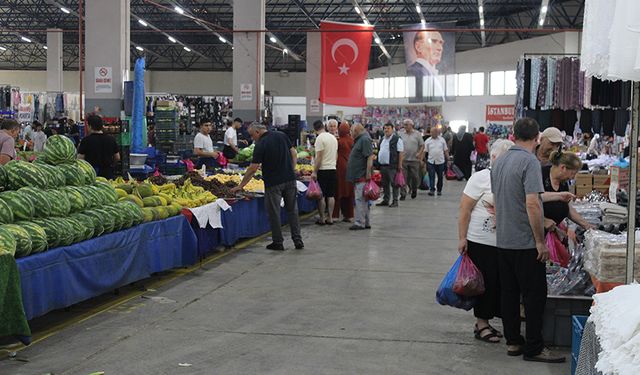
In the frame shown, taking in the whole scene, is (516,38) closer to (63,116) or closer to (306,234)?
(63,116)

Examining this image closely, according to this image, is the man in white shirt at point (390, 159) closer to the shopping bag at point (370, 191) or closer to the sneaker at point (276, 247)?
the shopping bag at point (370, 191)

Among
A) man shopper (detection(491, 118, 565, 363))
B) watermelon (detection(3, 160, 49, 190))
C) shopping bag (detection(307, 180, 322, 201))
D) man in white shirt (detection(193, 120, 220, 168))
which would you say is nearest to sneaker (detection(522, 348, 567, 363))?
man shopper (detection(491, 118, 565, 363))

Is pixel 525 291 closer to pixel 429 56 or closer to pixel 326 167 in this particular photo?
pixel 326 167

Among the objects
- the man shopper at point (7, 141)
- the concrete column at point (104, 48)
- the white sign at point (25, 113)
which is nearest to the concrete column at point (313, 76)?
the white sign at point (25, 113)

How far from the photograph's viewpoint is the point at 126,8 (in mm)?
17078

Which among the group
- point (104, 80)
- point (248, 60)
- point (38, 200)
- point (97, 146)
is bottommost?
point (38, 200)

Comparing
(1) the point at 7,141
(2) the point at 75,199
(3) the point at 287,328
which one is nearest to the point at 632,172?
(3) the point at 287,328

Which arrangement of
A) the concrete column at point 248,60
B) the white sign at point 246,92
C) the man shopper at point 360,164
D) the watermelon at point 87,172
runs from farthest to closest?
1. the white sign at point 246,92
2. the concrete column at point 248,60
3. the man shopper at point 360,164
4. the watermelon at point 87,172

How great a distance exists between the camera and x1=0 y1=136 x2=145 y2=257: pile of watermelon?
20.1ft

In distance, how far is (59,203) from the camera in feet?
22.3

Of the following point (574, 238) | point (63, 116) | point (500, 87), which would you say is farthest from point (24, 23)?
point (574, 238)

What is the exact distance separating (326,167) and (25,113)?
15383 millimetres

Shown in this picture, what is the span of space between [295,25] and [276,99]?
25.9 feet

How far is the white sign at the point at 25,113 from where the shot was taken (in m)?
25.3
